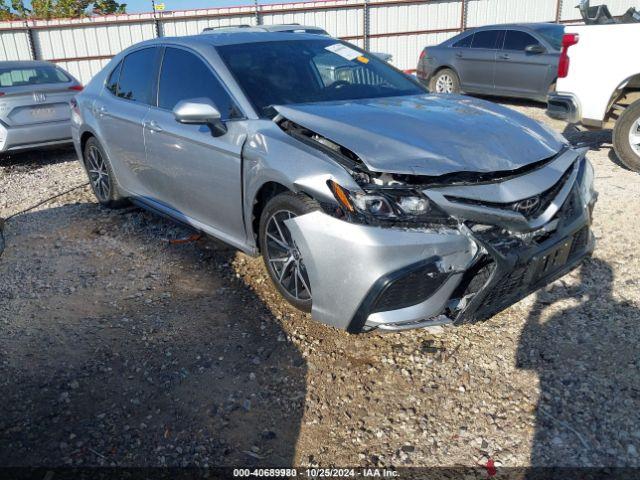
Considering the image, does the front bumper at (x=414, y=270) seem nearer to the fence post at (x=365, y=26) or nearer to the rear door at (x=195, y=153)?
the rear door at (x=195, y=153)

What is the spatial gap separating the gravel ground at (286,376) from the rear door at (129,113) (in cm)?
97

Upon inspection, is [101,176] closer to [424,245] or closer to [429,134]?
[429,134]

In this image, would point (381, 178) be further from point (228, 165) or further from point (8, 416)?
point (8, 416)

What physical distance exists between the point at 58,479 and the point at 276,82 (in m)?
2.66

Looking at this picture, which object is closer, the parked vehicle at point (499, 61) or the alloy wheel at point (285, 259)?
the alloy wheel at point (285, 259)

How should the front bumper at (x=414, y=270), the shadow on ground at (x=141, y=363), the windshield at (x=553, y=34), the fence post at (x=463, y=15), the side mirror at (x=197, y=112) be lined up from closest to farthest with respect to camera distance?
1. the shadow on ground at (x=141, y=363)
2. the front bumper at (x=414, y=270)
3. the side mirror at (x=197, y=112)
4. the windshield at (x=553, y=34)
5. the fence post at (x=463, y=15)

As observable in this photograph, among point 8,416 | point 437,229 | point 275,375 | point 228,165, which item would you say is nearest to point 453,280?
point 437,229

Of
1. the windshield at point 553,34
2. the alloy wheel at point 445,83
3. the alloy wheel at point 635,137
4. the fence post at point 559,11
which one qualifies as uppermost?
the windshield at point 553,34

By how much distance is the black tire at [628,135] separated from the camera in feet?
19.9

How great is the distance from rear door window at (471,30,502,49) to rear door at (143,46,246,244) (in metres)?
8.19

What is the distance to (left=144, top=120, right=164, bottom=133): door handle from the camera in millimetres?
4373

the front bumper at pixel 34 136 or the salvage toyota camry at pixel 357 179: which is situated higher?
the salvage toyota camry at pixel 357 179

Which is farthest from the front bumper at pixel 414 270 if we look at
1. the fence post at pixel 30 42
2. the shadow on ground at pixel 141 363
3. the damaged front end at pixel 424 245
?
the fence post at pixel 30 42

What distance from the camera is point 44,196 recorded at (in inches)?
260
